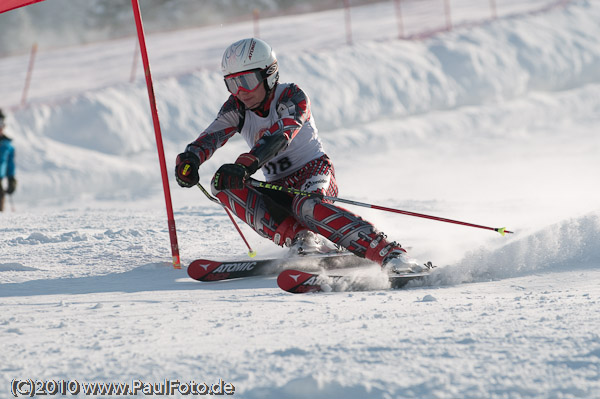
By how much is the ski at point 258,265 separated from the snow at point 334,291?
0.10m

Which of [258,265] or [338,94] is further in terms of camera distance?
[338,94]

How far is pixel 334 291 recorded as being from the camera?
3.84m

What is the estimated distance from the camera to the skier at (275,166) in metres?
4.09

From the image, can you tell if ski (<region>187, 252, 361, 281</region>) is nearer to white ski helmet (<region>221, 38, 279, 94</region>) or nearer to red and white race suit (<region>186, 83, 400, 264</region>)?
red and white race suit (<region>186, 83, 400, 264</region>)

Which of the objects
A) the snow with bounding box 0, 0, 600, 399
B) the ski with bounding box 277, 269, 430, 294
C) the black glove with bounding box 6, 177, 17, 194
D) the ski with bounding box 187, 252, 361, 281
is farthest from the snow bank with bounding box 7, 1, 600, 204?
the ski with bounding box 277, 269, 430, 294

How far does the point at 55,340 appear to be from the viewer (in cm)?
273

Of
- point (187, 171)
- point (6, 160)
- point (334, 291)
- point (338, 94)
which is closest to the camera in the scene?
point (334, 291)

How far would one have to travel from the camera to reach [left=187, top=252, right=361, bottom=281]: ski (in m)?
4.25

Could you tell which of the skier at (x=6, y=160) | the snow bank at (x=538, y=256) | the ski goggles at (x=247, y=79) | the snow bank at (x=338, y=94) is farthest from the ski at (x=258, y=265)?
the snow bank at (x=338, y=94)

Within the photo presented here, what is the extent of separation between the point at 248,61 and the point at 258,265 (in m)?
1.21

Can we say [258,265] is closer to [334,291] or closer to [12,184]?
[334,291]

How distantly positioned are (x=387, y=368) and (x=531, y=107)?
556 inches

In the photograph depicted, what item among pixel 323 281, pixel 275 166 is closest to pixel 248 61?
pixel 275 166

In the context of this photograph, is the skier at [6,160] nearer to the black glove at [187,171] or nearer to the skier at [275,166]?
the skier at [275,166]
